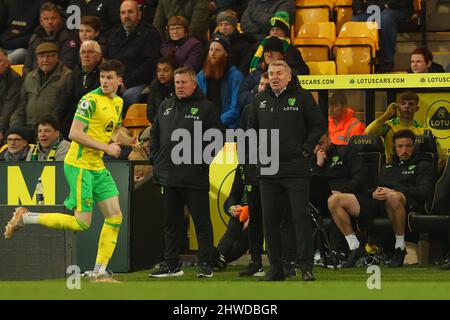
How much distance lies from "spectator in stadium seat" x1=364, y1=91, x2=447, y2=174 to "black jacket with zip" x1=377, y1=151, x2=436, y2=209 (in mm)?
271

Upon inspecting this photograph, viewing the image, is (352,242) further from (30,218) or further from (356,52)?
(30,218)

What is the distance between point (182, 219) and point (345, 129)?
2.66 m

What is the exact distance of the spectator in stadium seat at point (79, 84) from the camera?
→ 15205 millimetres

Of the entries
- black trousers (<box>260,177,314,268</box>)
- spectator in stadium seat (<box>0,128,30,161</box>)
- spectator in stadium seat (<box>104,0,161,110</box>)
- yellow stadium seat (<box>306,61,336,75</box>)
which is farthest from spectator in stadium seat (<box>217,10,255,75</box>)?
black trousers (<box>260,177,314,268</box>)

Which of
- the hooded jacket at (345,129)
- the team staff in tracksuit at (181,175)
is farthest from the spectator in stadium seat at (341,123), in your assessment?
the team staff in tracksuit at (181,175)

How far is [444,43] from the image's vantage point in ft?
55.9

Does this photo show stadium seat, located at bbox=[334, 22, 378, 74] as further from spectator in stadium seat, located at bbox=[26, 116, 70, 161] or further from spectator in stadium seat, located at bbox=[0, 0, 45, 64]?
spectator in stadium seat, located at bbox=[0, 0, 45, 64]

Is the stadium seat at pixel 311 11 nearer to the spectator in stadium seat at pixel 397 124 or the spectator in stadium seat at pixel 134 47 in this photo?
the spectator in stadium seat at pixel 134 47

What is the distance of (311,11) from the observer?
56.0 feet

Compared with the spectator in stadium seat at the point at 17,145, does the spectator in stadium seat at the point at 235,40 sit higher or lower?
higher

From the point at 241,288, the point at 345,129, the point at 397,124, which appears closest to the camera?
the point at 241,288

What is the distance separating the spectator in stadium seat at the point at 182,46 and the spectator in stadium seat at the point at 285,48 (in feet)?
3.14

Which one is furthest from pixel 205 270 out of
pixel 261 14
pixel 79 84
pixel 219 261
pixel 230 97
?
pixel 261 14

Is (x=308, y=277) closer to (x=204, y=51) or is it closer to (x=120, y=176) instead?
(x=120, y=176)
